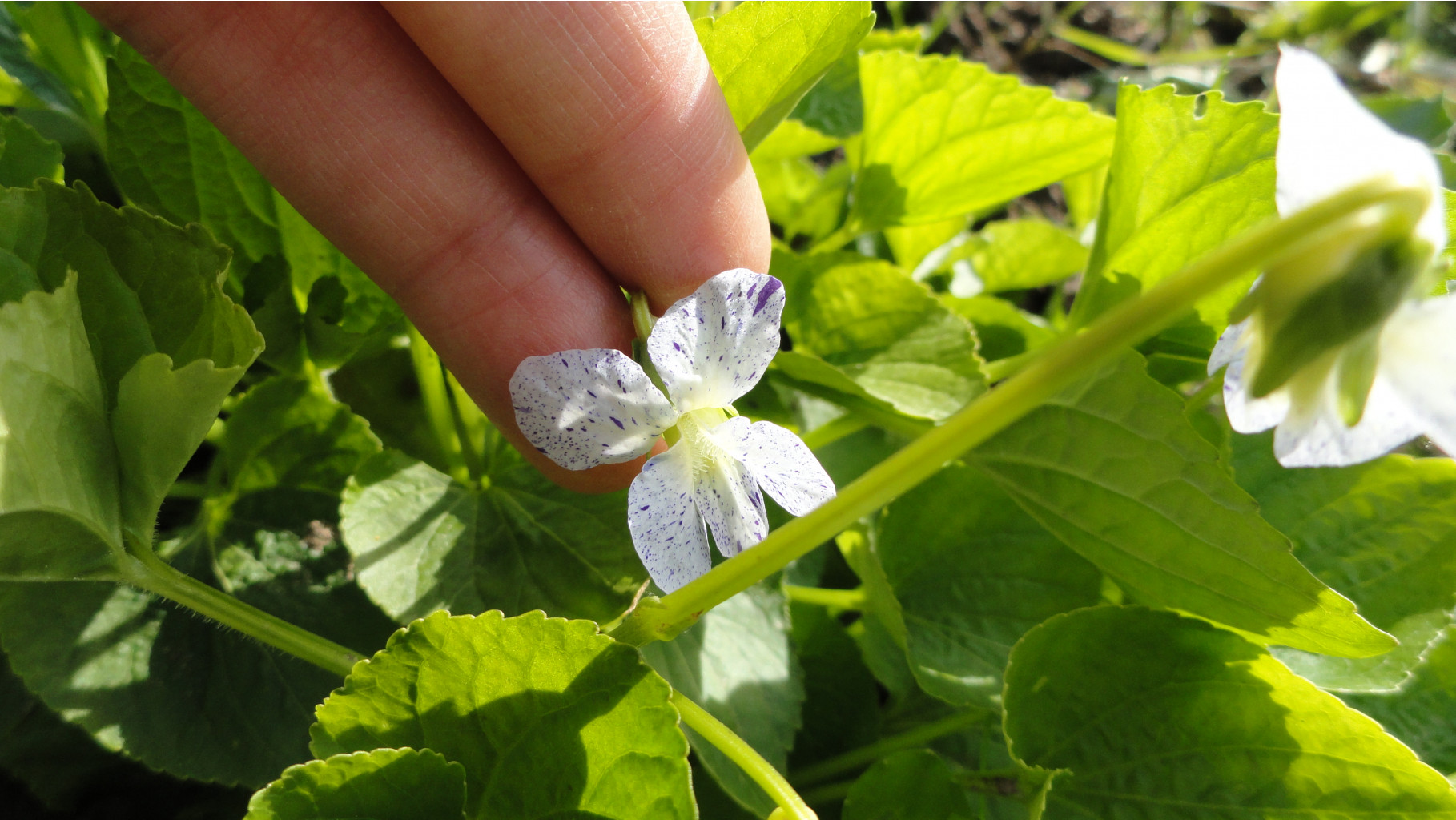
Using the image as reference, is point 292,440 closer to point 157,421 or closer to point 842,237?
point 157,421

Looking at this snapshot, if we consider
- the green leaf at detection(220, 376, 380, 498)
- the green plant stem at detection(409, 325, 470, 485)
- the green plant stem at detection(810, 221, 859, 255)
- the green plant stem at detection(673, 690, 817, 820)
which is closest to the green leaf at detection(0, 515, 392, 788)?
the green leaf at detection(220, 376, 380, 498)

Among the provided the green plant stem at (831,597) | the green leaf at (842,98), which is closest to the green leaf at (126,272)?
the green plant stem at (831,597)

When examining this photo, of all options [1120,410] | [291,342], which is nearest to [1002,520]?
[1120,410]

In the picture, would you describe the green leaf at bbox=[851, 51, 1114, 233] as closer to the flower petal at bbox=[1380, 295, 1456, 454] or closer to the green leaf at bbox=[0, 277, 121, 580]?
the flower petal at bbox=[1380, 295, 1456, 454]

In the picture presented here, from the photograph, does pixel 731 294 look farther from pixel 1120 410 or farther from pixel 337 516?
pixel 337 516

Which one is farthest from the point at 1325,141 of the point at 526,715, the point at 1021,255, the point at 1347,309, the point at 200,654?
the point at 1021,255

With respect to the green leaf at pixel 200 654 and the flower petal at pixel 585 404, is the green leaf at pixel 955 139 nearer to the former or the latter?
the flower petal at pixel 585 404
